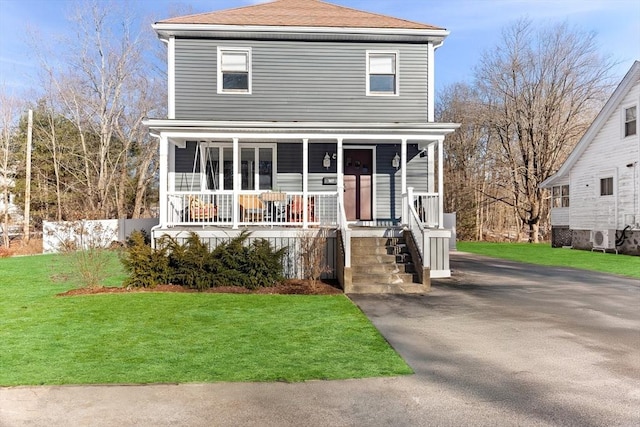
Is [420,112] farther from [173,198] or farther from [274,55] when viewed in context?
[173,198]

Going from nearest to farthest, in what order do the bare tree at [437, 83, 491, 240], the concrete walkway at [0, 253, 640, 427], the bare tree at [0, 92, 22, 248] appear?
the concrete walkway at [0, 253, 640, 427] → the bare tree at [0, 92, 22, 248] → the bare tree at [437, 83, 491, 240]

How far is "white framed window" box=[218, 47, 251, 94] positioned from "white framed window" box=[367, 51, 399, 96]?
150 inches

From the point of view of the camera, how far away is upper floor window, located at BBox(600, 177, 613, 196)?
66.8 feet

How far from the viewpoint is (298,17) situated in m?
14.6

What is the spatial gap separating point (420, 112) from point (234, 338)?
10.5 m

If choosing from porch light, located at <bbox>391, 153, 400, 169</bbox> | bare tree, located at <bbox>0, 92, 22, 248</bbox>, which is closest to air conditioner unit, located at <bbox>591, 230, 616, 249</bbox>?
porch light, located at <bbox>391, 153, 400, 169</bbox>

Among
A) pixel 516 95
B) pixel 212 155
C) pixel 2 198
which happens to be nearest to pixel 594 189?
pixel 516 95

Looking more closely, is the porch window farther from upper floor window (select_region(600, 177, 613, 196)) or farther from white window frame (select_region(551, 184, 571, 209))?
white window frame (select_region(551, 184, 571, 209))

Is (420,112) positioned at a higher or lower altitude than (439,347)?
higher

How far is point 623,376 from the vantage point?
449 centimetres

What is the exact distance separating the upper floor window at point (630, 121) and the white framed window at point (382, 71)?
1163 centimetres

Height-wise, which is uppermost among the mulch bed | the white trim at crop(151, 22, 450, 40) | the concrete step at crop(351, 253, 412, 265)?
the white trim at crop(151, 22, 450, 40)

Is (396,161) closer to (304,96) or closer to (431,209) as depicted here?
(431,209)

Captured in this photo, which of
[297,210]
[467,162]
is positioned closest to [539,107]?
[467,162]
